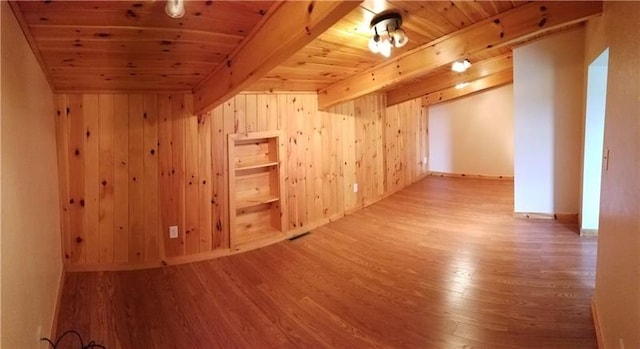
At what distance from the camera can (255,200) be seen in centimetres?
412

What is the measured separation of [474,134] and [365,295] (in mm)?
6144

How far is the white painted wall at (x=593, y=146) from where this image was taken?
3.62 m

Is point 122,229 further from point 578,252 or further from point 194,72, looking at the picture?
point 578,252

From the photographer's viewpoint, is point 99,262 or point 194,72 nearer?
point 194,72

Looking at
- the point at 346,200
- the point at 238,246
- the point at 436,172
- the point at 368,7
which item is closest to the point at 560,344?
the point at 368,7

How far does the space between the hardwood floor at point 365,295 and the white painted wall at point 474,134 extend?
354cm

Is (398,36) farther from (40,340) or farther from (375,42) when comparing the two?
(40,340)

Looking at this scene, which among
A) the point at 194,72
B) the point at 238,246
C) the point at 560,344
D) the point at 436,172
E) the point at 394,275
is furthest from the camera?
the point at 436,172

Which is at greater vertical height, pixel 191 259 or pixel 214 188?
pixel 214 188

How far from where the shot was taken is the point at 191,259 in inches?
142

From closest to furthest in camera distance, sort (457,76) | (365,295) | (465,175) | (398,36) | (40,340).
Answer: (40,340)
(398,36)
(365,295)
(457,76)
(465,175)

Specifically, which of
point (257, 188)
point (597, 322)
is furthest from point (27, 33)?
point (597, 322)

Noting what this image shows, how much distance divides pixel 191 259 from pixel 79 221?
1.06 metres

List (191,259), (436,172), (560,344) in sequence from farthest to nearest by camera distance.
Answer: (436,172) → (191,259) → (560,344)
